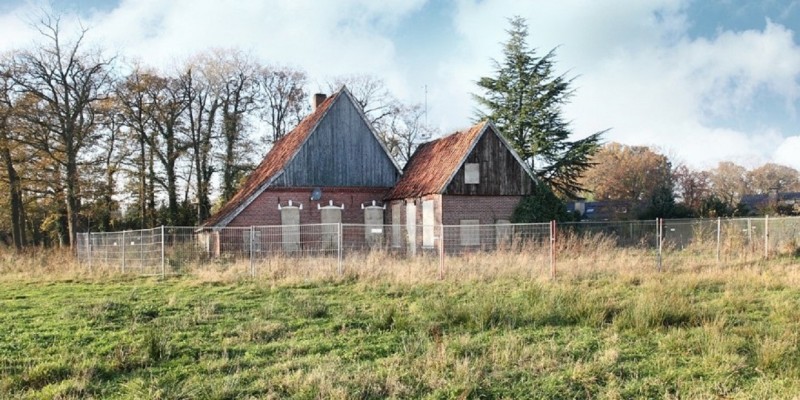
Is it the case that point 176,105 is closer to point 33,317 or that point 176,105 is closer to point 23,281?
point 23,281

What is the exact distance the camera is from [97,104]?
30516mm

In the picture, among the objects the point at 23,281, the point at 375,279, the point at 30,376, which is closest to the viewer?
the point at 30,376

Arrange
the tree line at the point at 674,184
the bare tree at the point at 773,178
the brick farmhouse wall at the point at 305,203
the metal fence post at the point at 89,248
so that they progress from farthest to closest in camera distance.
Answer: the bare tree at the point at 773,178
the tree line at the point at 674,184
the brick farmhouse wall at the point at 305,203
the metal fence post at the point at 89,248

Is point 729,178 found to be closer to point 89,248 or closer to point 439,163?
point 439,163

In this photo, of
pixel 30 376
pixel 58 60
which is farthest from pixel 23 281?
pixel 58 60

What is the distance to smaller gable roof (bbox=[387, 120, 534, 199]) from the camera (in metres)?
24.4

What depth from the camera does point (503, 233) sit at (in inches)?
863

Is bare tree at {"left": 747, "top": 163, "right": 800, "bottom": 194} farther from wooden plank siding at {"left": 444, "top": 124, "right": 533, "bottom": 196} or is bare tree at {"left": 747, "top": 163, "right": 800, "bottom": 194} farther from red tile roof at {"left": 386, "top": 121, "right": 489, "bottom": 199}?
wooden plank siding at {"left": 444, "top": 124, "right": 533, "bottom": 196}

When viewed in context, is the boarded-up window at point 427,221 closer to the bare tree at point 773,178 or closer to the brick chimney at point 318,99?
the brick chimney at point 318,99

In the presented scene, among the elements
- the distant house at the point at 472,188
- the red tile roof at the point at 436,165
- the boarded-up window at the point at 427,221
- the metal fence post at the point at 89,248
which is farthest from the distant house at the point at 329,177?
the metal fence post at the point at 89,248

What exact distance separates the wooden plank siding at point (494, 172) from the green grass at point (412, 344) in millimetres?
12136

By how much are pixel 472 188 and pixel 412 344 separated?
56.5ft

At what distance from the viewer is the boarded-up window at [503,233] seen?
17.0 metres

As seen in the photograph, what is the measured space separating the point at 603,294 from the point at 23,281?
15.2 m
